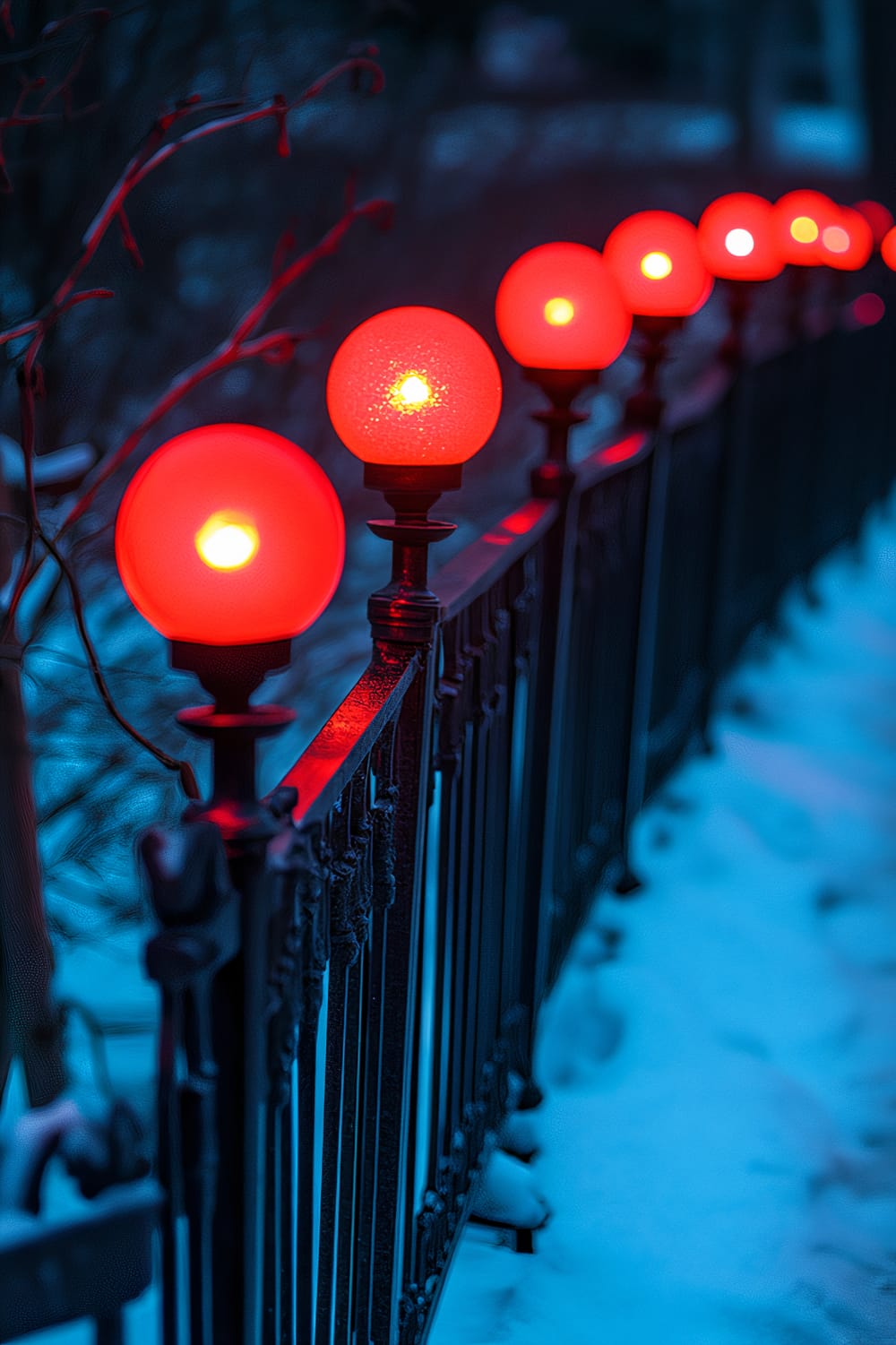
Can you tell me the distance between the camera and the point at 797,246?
262 inches

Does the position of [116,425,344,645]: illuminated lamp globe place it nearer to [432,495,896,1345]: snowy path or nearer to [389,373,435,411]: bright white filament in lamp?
[389,373,435,411]: bright white filament in lamp

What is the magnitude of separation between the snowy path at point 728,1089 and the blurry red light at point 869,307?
3856 mm

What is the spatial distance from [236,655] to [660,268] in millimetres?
3305

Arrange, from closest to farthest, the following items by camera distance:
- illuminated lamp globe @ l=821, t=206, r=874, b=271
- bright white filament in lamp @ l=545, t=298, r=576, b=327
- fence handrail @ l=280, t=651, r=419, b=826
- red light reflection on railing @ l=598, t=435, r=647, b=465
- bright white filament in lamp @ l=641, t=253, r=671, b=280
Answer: fence handrail @ l=280, t=651, r=419, b=826 → bright white filament in lamp @ l=545, t=298, r=576, b=327 → red light reflection on railing @ l=598, t=435, r=647, b=465 → bright white filament in lamp @ l=641, t=253, r=671, b=280 → illuminated lamp globe @ l=821, t=206, r=874, b=271

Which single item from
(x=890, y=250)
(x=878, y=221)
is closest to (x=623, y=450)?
(x=890, y=250)

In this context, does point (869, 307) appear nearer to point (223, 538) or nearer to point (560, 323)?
point (560, 323)

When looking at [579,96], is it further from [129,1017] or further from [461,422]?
[461,422]

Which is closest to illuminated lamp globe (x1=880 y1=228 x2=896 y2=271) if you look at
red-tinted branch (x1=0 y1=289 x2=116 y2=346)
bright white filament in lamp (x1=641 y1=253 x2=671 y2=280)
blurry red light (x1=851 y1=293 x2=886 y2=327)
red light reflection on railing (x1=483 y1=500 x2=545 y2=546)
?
blurry red light (x1=851 y1=293 x2=886 y2=327)

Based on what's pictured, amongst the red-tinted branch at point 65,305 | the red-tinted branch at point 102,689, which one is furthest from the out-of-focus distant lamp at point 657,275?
the red-tinted branch at point 102,689

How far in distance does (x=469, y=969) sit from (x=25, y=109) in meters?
4.09

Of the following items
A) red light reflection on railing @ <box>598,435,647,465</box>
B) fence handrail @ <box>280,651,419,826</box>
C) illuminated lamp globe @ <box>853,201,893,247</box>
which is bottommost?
fence handrail @ <box>280,651,419,826</box>

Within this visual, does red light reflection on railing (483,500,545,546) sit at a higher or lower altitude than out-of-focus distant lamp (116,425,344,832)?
lower

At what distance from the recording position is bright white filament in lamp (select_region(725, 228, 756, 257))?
5453 mm

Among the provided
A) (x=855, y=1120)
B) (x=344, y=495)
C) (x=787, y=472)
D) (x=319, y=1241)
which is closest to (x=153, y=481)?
(x=319, y=1241)
